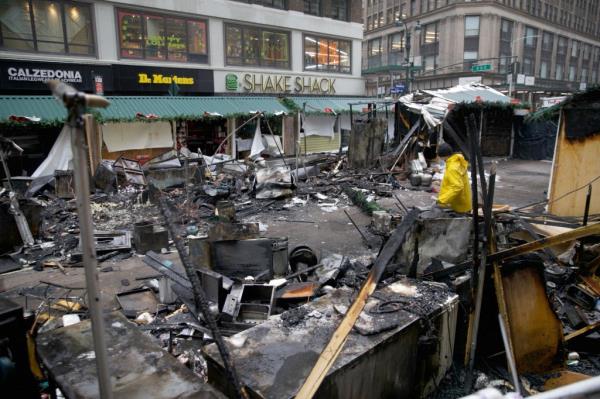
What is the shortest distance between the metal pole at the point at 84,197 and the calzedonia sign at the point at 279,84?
19578 mm

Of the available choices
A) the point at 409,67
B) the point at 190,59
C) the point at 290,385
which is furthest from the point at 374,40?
the point at 290,385

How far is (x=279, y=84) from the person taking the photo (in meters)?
22.3

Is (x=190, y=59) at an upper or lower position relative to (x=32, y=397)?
upper

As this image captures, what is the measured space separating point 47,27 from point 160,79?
15.0 feet

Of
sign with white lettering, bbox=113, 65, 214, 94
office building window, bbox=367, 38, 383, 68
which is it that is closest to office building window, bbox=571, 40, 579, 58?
office building window, bbox=367, 38, 383, 68

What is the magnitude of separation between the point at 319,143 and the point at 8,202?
1709 centimetres

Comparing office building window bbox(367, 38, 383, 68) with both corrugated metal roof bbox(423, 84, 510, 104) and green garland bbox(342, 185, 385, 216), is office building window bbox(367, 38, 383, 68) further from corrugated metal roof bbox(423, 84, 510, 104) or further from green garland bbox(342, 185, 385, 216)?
green garland bbox(342, 185, 385, 216)

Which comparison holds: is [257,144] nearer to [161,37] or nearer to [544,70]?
[161,37]

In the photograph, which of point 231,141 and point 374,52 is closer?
point 231,141

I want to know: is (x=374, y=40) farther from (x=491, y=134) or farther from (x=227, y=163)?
(x=227, y=163)

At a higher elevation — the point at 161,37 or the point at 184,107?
the point at 161,37

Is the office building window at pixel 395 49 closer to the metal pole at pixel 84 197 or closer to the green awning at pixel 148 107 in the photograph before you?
the green awning at pixel 148 107

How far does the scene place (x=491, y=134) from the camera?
23.8 m

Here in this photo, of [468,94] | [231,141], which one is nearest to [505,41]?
Answer: [468,94]
